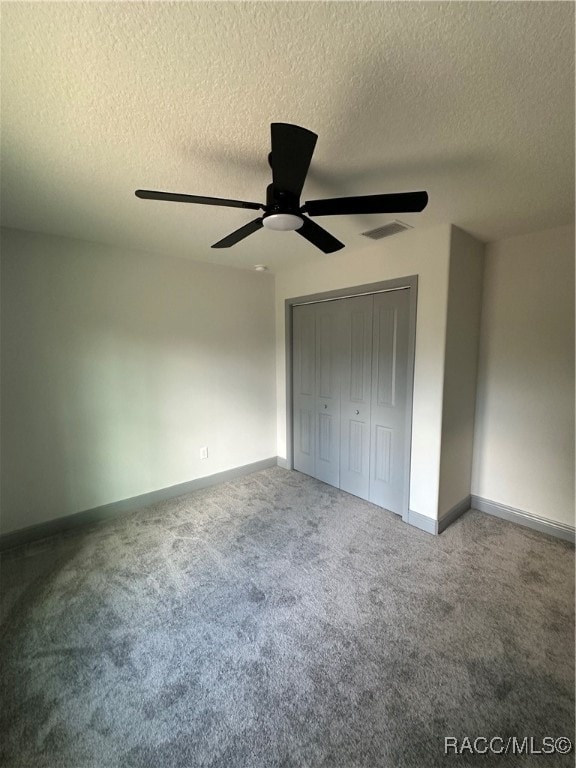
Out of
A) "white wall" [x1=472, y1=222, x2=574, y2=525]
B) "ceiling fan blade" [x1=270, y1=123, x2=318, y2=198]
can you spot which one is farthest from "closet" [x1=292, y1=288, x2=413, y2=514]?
"ceiling fan blade" [x1=270, y1=123, x2=318, y2=198]

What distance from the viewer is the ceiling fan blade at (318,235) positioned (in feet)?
5.21

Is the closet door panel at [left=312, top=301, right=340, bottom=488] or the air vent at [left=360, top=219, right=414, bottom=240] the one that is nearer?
the air vent at [left=360, top=219, right=414, bottom=240]

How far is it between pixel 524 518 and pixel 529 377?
120cm

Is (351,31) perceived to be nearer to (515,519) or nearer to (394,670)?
(394,670)

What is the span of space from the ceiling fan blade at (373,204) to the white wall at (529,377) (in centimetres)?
183

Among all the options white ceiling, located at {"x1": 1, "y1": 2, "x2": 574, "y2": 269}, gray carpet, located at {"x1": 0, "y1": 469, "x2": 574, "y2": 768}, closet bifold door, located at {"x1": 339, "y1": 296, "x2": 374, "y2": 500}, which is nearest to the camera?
white ceiling, located at {"x1": 1, "y1": 2, "x2": 574, "y2": 269}

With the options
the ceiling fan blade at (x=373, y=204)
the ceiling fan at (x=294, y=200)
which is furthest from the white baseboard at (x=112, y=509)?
the ceiling fan blade at (x=373, y=204)

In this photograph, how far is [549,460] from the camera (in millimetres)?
2561

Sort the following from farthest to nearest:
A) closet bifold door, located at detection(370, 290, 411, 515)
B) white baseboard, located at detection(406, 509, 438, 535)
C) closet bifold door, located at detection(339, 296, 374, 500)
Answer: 1. closet bifold door, located at detection(339, 296, 374, 500)
2. closet bifold door, located at detection(370, 290, 411, 515)
3. white baseboard, located at detection(406, 509, 438, 535)

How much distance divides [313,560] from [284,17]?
270cm

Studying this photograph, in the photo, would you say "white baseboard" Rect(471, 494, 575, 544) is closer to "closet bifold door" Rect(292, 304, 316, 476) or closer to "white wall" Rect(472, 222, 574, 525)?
"white wall" Rect(472, 222, 574, 525)

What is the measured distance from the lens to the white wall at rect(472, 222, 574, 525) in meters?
2.45

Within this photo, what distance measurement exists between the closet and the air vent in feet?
1.49

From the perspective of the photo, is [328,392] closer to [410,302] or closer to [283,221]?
[410,302]
